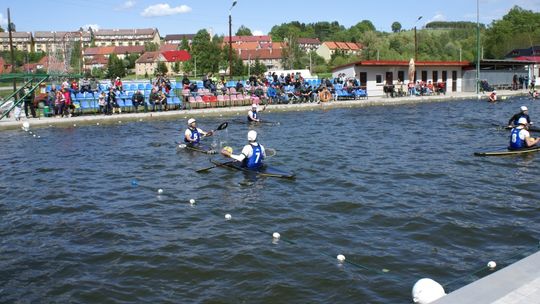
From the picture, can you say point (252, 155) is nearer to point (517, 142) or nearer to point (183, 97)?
point (517, 142)

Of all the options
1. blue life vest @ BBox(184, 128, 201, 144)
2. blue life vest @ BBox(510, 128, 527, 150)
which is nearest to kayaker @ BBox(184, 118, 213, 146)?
blue life vest @ BBox(184, 128, 201, 144)

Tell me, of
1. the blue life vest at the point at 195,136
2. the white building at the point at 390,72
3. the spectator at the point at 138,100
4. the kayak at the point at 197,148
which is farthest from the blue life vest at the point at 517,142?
the white building at the point at 390,72

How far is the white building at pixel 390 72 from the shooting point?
4634 centimetres

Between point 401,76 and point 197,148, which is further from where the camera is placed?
point 401,76

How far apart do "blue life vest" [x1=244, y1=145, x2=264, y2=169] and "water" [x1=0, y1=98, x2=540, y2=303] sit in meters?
0.55

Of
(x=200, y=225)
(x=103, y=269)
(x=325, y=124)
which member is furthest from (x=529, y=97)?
(x=103, y=269)

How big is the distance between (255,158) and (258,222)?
3945 mm

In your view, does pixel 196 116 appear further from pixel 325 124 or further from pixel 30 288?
pixel 30 288

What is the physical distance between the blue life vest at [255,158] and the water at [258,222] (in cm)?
55

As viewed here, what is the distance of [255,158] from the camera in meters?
15.6

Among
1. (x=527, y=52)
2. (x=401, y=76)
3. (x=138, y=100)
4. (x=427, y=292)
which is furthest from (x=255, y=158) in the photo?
(x=527, y=52)

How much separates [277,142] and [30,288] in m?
14.8

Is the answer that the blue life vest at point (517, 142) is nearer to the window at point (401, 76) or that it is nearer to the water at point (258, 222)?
the water at point (258, 222)

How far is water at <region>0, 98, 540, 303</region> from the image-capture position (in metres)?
8.72
